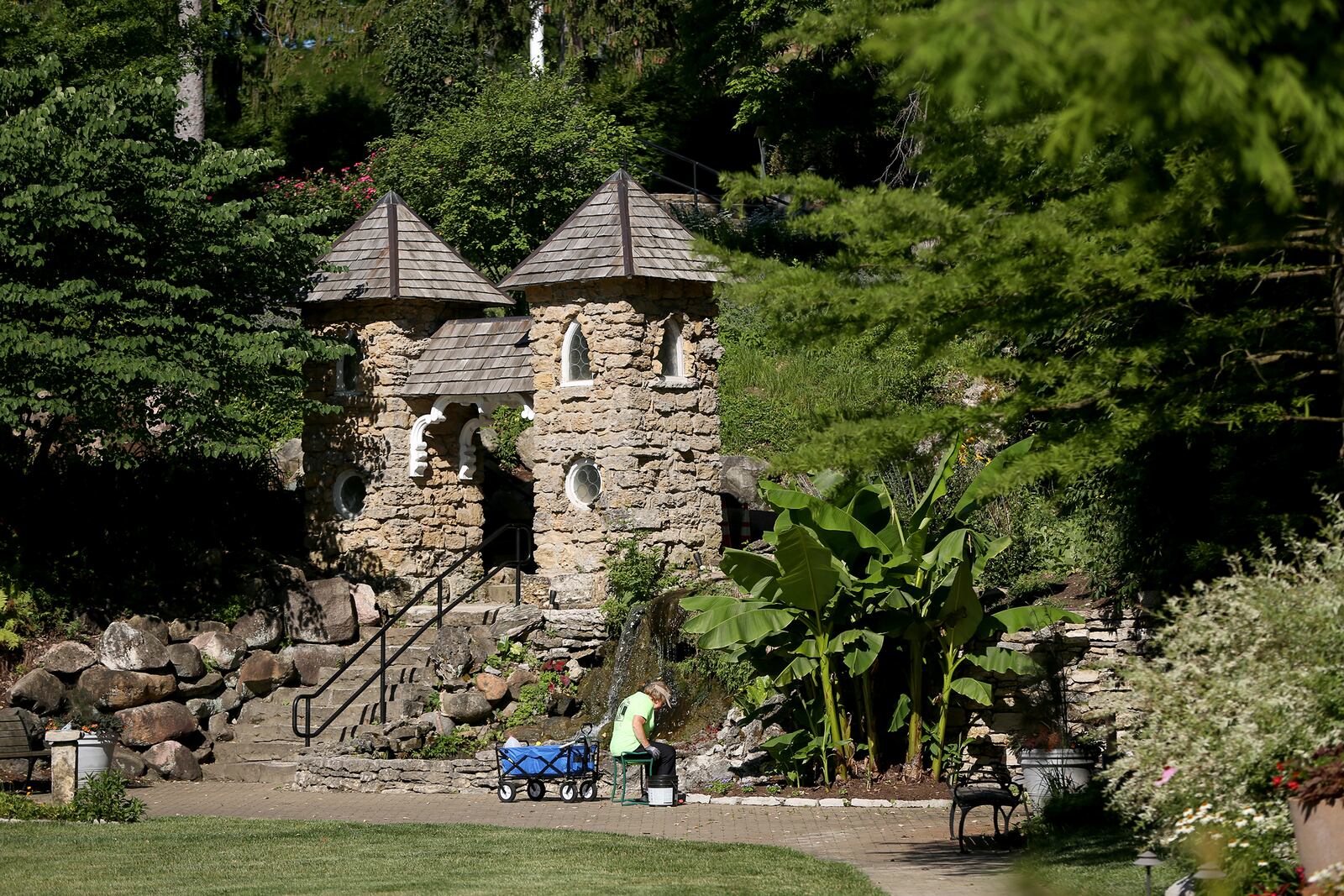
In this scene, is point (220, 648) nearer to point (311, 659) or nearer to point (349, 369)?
point (311, 659)

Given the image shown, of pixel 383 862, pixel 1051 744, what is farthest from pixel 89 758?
pixel 1051 744

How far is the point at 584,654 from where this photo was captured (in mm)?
18859

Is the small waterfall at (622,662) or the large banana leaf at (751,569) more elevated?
the large banana leaf at (751,569)

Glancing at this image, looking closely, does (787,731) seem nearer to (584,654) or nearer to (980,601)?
(980,601)

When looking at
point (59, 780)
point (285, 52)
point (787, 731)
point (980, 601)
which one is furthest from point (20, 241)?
point (285, 52)

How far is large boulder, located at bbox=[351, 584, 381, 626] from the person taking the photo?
2050 centimetres

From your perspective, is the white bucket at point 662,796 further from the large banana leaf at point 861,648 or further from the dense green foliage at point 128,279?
the dense green foliage at point 128,279

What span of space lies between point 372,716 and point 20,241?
262 inches

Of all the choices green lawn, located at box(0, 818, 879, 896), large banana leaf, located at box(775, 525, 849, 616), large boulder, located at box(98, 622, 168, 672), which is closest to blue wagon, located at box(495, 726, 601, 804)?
green lawn, located at box(0, 818, 879, 896)

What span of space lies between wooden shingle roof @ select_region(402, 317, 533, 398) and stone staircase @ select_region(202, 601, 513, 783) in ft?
8.75

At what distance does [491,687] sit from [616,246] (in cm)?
555

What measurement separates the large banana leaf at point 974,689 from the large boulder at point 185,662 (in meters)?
9.22

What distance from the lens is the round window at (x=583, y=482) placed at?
19609 mm

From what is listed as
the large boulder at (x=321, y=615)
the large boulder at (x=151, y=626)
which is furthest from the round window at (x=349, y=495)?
the large boulder at (x=151, y=626)
